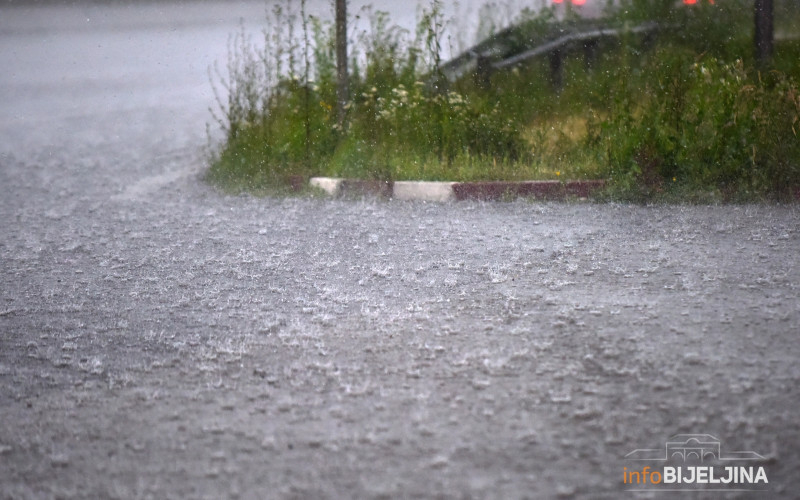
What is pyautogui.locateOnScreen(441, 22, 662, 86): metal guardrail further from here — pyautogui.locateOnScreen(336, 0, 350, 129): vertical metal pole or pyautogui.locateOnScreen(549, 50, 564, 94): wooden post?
pyautogui.locateOnScreen(336, 0, 350, 129): vertical metal pole

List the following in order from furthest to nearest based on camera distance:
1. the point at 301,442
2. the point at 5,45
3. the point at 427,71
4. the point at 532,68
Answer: the point at 5,45, the point at 532,68, the point at 427,71, the point at 301,442

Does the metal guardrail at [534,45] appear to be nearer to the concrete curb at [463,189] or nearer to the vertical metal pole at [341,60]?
the vertical metal pole at [341,60]

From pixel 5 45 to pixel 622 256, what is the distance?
1463 cm

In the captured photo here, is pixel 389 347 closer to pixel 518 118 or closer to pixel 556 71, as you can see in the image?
pixel 518 118

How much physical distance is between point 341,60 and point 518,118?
1.85 meters

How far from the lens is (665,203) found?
5.74m

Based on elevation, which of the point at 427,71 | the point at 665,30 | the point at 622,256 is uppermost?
the point at 665,30

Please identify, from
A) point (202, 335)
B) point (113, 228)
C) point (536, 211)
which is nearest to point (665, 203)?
point (536, 211)

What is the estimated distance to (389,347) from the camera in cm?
318

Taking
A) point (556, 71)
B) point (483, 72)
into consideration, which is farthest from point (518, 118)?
point (556, 71)

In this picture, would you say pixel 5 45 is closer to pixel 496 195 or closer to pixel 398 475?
pixel 496 195

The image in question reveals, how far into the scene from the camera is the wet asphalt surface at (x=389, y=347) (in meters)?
2.27

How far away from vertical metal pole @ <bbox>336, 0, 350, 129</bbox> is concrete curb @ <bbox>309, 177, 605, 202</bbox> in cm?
122

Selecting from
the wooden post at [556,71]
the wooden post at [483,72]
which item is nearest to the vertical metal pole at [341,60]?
the wooden post at [483,72]
